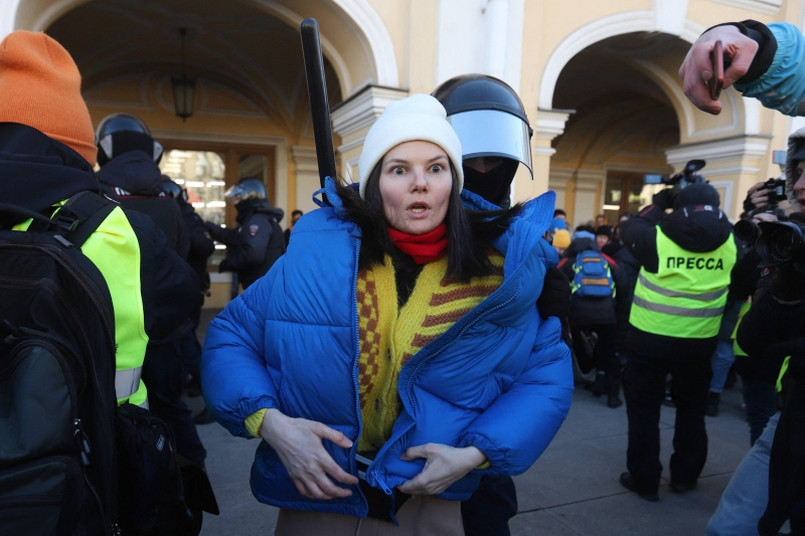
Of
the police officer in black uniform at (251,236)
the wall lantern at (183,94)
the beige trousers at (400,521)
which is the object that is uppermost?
the wall lantern at (183,94)

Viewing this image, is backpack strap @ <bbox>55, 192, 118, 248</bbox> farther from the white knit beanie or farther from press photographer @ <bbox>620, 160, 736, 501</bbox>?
press photographer @ <bbox>620, 160, 736, 501</bbox>

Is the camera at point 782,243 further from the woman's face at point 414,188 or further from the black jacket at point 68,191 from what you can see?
the black jacket at point 68,191

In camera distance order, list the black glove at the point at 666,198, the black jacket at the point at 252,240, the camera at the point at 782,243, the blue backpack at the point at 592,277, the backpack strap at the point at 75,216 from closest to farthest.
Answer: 1. the backpack strap at the point at 75,216
2. the camera at the point at 782,243
3. the black glove at the point at 666,198
4. the black jacket at the point at 252,240
5. the blue backpack at the point at 592,277

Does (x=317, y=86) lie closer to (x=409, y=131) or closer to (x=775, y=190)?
(x=409, y=131)

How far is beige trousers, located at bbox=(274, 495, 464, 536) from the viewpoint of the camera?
126 centimetres

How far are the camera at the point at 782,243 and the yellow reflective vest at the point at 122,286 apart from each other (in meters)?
1.56

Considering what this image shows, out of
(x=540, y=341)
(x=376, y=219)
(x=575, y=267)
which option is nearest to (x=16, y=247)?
(x=376, y=219)

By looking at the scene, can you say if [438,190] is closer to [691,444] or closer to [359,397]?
[359,397]

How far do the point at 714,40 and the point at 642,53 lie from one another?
7509 millimetres

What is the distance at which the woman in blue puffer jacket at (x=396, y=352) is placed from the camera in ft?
3.82

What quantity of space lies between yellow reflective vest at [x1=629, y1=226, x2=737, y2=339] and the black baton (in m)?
2.30

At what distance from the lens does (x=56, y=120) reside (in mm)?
1300

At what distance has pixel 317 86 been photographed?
4.90ft

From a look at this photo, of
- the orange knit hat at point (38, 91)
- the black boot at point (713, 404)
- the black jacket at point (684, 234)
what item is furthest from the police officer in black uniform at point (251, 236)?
the black boot at point (713, 404)
